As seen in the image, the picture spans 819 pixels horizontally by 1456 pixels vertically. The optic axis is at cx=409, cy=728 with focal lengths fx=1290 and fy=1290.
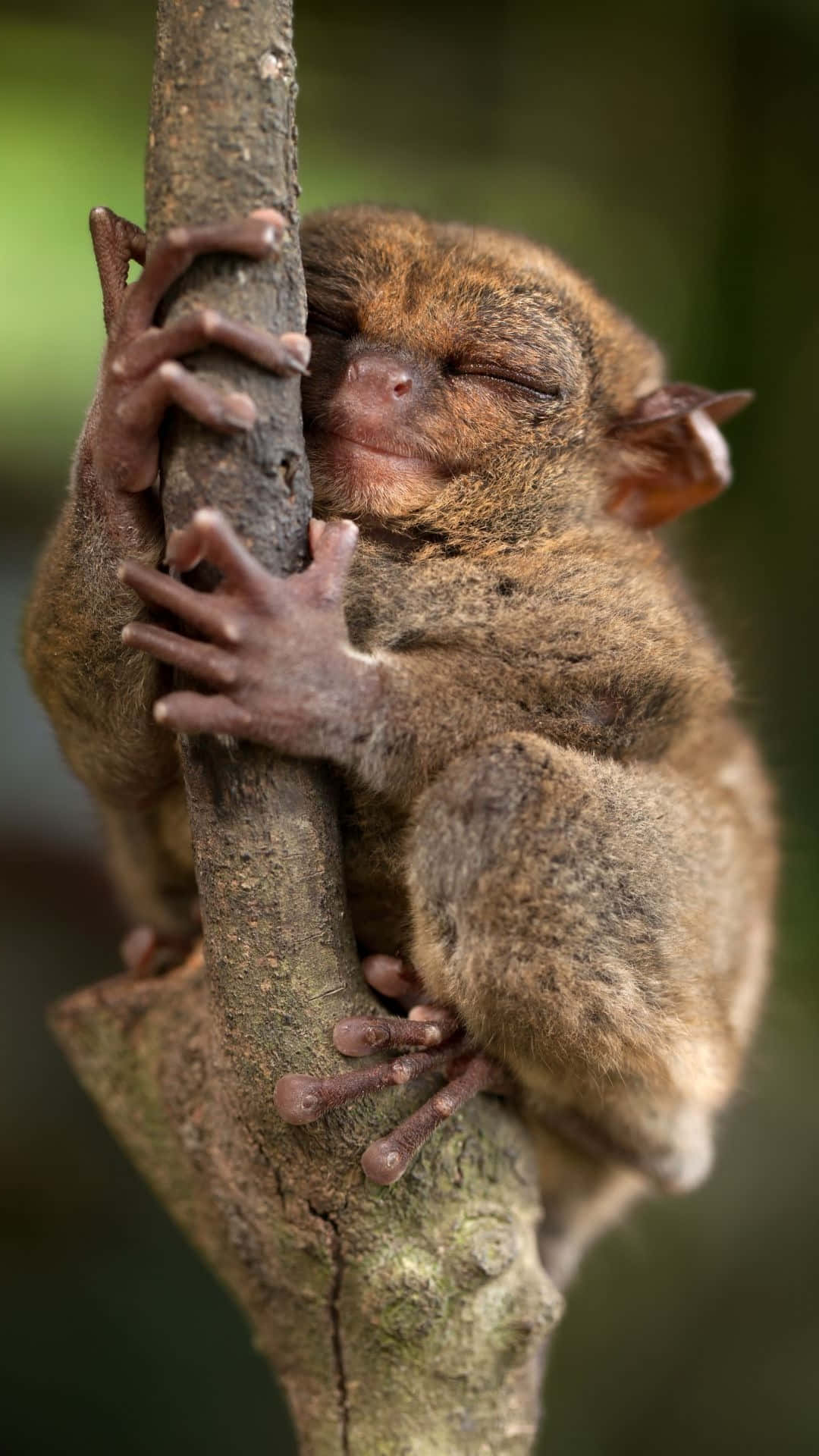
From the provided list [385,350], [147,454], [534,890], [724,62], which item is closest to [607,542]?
[385,350]

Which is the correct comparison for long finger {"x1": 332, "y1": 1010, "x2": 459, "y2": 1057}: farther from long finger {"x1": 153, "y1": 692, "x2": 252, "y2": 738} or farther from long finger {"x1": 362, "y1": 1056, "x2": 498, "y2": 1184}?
long finger {"x1": 153, "y1": 692, "x2": 252, "y2": 738}

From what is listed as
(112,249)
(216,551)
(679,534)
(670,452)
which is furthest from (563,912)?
(679,534)

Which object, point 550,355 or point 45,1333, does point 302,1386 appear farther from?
point 45,1333

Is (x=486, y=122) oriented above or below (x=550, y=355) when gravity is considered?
above

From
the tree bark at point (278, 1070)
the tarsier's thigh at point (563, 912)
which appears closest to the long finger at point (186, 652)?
the tree bark at point (278, 1070)

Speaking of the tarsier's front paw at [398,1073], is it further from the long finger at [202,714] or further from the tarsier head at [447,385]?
the tarsier head at [447,385]

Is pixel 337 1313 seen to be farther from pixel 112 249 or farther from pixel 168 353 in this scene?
pixel 112 249

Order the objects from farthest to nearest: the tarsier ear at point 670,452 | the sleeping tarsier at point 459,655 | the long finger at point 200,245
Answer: the tarsier ear at point 670,452 → the sleeping tarsier at point 459,655 → the long finger at point 200,245
